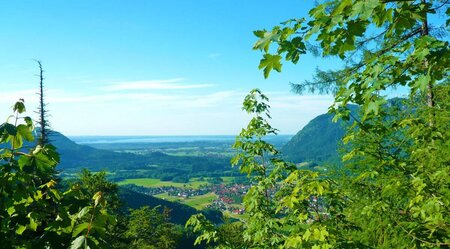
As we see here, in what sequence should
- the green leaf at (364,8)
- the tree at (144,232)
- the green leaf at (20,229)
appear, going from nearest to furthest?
the green leaf at (364,8) < the green leaf at (20,229) < the tree at (144,232)

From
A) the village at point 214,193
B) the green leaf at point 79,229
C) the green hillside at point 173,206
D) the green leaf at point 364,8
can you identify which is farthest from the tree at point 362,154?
the village at point 214,193

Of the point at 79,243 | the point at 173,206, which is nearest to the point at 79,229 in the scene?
the point at 79,243

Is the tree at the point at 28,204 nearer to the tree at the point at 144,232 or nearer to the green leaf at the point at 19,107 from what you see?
the green leaf at the point at 19,107

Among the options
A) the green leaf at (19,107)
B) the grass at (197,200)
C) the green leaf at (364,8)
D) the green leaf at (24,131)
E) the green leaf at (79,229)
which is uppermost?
the green leaf at (364,8)

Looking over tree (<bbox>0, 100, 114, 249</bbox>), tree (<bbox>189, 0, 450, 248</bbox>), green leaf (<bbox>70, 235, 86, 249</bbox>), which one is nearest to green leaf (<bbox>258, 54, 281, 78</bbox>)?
tree (<bbox>189, 0, 450, 248</bbox>)

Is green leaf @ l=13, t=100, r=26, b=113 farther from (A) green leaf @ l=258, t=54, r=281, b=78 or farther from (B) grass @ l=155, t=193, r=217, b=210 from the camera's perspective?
(B) grass @ l=155, t=193, r=217, b=210

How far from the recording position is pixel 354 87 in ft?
13.3

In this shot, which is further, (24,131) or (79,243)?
(24,131)

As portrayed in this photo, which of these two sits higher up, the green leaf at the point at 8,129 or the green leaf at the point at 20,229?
the green leaf at the point at 8,129

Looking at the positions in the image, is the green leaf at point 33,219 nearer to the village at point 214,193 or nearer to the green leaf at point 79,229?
the green leaf at point 79,229

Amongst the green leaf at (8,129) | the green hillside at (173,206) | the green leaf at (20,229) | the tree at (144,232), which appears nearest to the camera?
the green leaf at (8,129)

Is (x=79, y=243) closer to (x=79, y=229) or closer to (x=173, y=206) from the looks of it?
(x=79, y=229)

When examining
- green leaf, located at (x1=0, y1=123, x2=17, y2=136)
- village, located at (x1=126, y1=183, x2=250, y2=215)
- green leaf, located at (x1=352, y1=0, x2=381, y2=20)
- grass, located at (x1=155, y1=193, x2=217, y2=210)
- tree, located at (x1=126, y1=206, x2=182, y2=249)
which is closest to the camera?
green leaf, located at (x1=352, y1=0, x2=381, y2=20)

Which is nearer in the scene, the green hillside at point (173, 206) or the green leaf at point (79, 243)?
the green leaf at point (79, 243)
